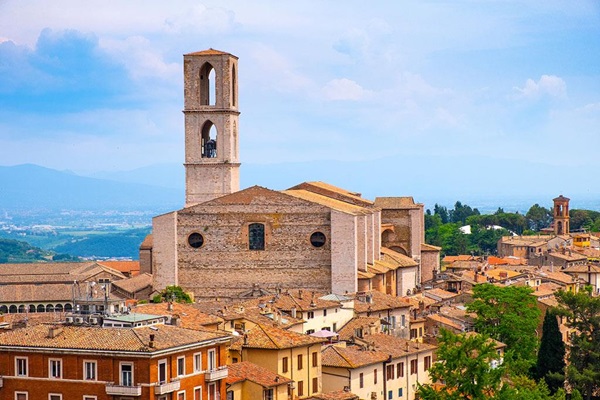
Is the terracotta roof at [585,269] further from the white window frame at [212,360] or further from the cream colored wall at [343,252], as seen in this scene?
the white window frame at [212,360]

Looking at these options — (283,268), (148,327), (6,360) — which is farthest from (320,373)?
(283,268)

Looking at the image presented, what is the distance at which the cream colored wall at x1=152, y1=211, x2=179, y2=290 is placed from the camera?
57.7m

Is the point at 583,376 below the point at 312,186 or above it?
below

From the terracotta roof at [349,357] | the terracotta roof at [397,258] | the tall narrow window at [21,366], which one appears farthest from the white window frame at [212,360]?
the terracotta roof at [397,258]

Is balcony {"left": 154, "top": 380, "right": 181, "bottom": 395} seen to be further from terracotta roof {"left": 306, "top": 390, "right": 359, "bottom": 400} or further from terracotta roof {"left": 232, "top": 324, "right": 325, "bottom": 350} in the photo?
terracotta roof {"left": 232, "top": 324, "right": 325, "bottom": 350}

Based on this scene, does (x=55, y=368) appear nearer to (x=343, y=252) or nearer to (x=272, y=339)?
(x=272, y=339)

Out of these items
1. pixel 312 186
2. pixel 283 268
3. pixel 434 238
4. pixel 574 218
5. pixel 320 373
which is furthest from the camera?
pixel 574 218

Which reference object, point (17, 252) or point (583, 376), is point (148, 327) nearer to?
point (583, 376)

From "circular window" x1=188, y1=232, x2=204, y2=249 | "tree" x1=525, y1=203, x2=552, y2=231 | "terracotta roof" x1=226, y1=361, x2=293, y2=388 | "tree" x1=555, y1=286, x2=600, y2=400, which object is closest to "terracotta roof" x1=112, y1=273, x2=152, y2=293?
"circular window" x1=188, y1=232, x2=204, y2=249

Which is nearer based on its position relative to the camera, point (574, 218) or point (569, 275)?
point (569, 275)

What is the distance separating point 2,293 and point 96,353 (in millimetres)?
34388

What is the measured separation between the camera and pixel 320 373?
36000 mm

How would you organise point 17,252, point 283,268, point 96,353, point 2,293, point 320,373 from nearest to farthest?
1. point 96,353
2. point 320,373
3. point 283,268
4. point 2,293
5. point 17,252

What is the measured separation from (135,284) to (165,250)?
317cm
